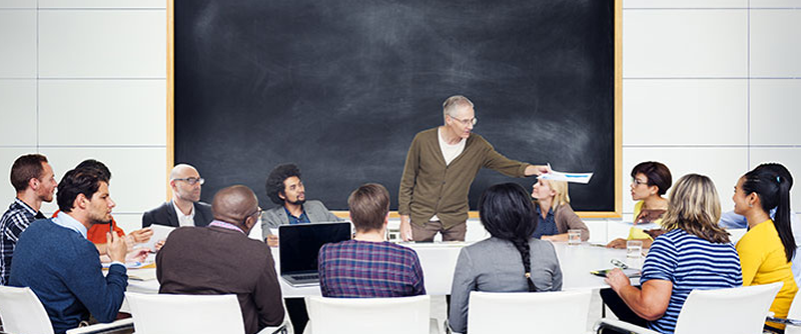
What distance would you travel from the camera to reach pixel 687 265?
7.98ft

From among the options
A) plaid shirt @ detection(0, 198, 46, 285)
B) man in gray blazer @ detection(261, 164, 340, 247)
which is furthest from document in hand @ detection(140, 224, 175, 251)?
man in gray blazer @ detection(261, 164, 340, 247)

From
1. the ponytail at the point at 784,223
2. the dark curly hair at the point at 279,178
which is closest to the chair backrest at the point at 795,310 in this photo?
the ponytail at the point at 784,223

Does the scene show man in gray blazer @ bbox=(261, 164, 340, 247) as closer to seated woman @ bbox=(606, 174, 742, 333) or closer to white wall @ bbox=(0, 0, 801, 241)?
white wall @ bbox=(0, 0, 801, 241)

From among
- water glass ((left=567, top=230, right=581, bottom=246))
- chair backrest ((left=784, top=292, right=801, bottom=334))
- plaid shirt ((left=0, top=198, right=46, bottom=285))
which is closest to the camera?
chair backrest ((left=784, top=292, right=801, bottom=334))

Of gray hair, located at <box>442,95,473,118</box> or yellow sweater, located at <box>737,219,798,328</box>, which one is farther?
gray hair, located at <box>442,95,473,118</box>

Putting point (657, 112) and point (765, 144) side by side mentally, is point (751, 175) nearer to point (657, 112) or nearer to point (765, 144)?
point (657, 112)

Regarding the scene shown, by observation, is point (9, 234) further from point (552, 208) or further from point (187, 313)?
point (552, 208)

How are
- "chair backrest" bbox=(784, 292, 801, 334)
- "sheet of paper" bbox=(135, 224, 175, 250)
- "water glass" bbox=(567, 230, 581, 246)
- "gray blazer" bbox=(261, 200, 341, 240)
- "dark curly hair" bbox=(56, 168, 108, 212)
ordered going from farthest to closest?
"gray blazer" bbox=(261, 200, 341, 240) < "water glass" bbox=(567, 230, 581, 246) < "sheet of paper" bbox=(135, 224, 175, 250) < "chair backrest" bbox=(784, 292, 801, 334) < "dark curly hair" bbox=(56, 168, 108, 212)

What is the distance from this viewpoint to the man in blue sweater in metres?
2.41

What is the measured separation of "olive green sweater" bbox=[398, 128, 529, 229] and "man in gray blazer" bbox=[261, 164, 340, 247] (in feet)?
2.30

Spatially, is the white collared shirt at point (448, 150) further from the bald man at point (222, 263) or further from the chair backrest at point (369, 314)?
the chair backrest at point (369, 314)

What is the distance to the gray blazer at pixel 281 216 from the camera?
163 inches

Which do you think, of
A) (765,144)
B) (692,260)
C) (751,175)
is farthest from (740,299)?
(765,144)

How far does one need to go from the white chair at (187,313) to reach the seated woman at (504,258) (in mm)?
805
